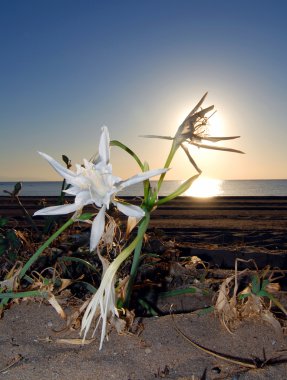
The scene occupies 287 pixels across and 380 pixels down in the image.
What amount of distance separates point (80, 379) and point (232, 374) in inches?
16.8

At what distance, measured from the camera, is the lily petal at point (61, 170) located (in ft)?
3.16

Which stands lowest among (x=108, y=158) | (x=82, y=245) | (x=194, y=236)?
(x=194, y=236)

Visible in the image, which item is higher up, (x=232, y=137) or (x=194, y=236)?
(x=232, y=137)

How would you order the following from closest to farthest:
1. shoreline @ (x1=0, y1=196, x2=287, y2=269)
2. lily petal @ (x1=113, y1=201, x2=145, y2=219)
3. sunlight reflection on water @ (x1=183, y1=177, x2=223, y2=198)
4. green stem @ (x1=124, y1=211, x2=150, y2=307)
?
lily petal @ (x1=113, y1=201, x2=145, y2=219) < green stem @ (x1=124, y1=211, x2=150, y2=307) < shoreline @ (x1=0, y1=196, x2=287, y2=269) < sunlight reflection on water @ (x1=183, y1=177, x2=223, y2=198)

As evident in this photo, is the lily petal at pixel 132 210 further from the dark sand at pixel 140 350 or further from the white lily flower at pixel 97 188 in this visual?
the dark sand at pixel 140 350

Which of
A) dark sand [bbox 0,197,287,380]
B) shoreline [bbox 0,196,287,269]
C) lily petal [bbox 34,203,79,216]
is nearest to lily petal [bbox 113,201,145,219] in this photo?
lily petal [bbox 34,203,79,216]

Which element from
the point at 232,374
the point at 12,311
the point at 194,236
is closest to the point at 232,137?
the point at 232,374

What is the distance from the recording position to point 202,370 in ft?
3.89

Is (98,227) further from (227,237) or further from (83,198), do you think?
(227,237)

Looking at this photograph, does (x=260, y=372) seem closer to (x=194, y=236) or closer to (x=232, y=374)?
(x=232, y=374)

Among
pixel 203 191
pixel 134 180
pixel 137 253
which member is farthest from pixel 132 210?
pixel 203 191

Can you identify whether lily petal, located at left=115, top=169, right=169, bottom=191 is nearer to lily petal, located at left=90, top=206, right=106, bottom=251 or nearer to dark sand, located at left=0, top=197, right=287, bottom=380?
lily petal, located at left=90, top=206, right=106, bottom=251

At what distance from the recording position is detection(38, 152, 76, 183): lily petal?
3.16ft

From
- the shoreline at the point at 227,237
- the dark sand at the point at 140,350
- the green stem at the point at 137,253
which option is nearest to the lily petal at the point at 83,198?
the green stem at the point at 137,253
